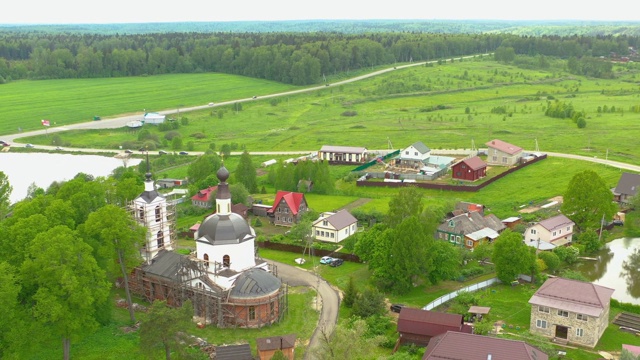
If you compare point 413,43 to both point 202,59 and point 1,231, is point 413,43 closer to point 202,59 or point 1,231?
point 202,59

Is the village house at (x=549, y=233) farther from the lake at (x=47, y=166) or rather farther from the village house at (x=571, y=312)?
the lake at (x=47, y=166)

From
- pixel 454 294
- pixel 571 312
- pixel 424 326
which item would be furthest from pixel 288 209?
pixel 571 312

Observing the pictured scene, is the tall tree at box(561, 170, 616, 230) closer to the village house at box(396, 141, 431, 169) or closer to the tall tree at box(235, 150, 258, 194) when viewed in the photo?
the village house at box(396, 141, 431, 169)

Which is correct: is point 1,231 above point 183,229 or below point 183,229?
above

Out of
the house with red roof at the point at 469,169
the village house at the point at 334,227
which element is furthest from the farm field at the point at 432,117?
the village house at the point at 334,227

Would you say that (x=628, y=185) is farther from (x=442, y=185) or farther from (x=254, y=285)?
(x=254, y=285)

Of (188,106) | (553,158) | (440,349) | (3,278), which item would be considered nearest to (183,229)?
(3,278)
